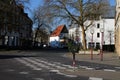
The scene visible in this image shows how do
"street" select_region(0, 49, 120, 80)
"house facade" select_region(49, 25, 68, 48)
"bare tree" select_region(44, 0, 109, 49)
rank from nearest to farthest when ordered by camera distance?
"street" select_region(0, 49, 120, 80)
"bare tree" select_region(44, 0, 109, 49)
"house facade" select_region(49, 25, 68, 48)

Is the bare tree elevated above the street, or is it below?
above

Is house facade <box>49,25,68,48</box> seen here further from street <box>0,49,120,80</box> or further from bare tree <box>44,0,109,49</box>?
street <box>0,49,120,80</box>

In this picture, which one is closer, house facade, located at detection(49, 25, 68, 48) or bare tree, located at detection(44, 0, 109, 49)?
bare tree, located at detection(44, 0, 109, 49)

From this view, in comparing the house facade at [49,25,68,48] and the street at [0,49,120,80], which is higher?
the house facade at [49,25,68,48]

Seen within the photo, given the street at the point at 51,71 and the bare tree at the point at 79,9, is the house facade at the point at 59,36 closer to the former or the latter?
the bare tree at the point at 79,9

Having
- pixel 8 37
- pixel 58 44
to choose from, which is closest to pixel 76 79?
pixel 8 37

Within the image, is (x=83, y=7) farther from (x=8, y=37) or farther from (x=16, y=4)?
(x=8, y=37)

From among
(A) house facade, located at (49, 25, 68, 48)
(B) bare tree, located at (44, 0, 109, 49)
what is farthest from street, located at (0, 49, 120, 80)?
(A) house facade, located at (49, 25, 68, 48)

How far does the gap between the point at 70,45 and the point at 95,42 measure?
96.8 meters

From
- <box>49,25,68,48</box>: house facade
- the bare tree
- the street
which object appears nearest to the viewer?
the street

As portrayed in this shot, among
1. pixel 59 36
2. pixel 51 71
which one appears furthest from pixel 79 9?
pixel 59 36

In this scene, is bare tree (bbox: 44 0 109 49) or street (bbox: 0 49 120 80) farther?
bare tree (bbox: 44 0 109 49)

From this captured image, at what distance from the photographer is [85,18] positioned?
6391 centimetres

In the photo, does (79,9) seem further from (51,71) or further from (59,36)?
(59,36)
